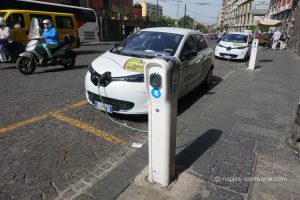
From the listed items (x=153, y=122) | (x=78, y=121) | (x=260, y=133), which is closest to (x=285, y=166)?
(x=260, y=133)

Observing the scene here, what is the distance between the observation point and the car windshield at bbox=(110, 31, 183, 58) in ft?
16.2

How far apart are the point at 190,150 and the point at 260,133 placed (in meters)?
1.45

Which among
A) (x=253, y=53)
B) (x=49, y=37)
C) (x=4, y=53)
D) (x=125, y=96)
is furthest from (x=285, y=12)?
(x=125, y=96)

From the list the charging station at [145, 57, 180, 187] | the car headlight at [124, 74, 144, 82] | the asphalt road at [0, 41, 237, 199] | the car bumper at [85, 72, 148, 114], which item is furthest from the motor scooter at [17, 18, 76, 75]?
the charging station at [145, 57, 180, 187]

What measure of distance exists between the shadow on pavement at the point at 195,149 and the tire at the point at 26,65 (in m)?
6.51

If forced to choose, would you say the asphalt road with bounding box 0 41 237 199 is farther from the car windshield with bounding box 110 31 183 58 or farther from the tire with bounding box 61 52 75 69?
the tire with bounding box 61 52 75 69

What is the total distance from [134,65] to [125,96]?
0.63m

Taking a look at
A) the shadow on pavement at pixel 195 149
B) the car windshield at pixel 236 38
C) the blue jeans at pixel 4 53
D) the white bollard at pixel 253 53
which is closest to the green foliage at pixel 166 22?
the car windshield at pixel 236 38

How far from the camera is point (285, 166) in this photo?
3.16m

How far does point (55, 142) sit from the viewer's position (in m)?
3.64

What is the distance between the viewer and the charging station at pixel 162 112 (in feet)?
7.41

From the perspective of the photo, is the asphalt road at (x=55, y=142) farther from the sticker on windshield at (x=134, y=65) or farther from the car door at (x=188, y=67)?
the sticker on windshield at (x=134, y=65)

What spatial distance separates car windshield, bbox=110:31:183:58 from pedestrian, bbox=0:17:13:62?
18.6 ft

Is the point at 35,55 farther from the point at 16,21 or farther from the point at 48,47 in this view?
the point at 16,21
